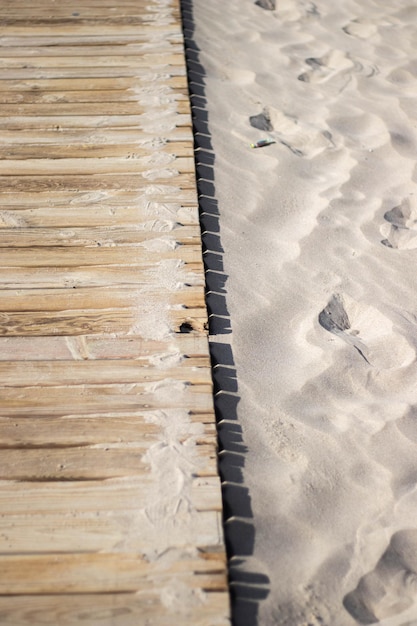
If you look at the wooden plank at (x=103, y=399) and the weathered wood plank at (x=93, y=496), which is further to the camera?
the wooden plank at (x=103, y=399)

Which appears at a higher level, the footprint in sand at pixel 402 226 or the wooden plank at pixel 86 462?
the footprint in sand at pixel 402 226

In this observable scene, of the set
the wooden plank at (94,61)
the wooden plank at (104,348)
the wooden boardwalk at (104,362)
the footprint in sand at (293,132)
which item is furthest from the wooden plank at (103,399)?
the wooden plank at (94,61)

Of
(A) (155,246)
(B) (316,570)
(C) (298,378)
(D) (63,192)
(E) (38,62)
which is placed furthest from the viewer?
(E) (38,62)

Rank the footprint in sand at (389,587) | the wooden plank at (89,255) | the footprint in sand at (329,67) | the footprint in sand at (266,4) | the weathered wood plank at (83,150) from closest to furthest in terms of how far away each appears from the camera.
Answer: the footprint in sand at (389,587) → the wooden plank at (89,255) → the weathered wood plank at (83,150) → the footprint in sand at (329,67) → the footprint in sand at (266,4)

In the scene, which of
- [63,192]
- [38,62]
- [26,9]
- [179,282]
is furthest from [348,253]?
[26,9]

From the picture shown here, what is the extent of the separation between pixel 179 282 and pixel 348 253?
2.11 feet

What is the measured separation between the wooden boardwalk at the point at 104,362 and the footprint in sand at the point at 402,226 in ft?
2.39

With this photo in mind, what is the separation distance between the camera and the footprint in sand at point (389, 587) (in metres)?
1.62

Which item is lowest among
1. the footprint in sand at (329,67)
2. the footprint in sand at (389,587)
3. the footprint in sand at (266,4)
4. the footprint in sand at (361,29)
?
the footprint in sand at (389,587)

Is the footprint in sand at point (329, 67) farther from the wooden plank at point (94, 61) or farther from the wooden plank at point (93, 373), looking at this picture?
the wooden plank at point (93, 373)

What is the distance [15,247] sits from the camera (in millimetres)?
2600

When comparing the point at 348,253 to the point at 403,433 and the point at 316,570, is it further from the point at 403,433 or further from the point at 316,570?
the point at 316,570

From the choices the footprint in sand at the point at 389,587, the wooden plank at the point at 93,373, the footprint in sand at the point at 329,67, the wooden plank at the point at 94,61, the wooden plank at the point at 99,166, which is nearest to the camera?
the footprint in sand at the point at 389,587

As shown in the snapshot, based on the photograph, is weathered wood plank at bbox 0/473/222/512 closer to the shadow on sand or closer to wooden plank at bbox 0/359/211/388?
the shadow on sand
